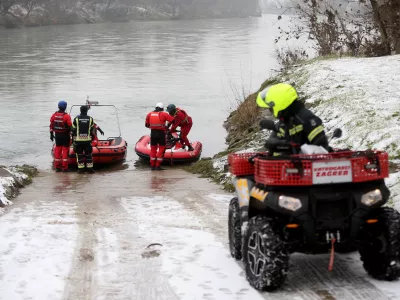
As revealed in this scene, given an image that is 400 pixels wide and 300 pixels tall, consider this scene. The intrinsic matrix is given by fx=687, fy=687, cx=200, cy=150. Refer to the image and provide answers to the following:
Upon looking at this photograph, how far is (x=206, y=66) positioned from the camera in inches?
1636

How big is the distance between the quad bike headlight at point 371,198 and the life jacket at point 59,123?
11528 mm

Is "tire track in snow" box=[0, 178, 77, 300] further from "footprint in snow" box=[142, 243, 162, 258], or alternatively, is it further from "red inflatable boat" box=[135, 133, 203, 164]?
"red inflatable boat" box=[135, 133, 203, 164]

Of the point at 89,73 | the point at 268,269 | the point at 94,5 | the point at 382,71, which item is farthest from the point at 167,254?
the point at 94,5

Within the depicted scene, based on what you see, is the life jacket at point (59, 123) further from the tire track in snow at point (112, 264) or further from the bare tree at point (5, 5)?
the bare tree at point (5, 5)

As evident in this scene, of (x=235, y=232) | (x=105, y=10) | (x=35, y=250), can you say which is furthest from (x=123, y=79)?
(x=105, y=10)

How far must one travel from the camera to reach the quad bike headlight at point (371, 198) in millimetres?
5375

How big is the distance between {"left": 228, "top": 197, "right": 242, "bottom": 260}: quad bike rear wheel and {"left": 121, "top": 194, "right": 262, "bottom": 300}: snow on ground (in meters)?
0.10

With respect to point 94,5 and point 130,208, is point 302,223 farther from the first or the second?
point 94,5

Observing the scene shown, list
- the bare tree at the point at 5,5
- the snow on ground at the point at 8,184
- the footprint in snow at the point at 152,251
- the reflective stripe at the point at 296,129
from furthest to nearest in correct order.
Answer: the bare tree at the point at 5,5
the snow on ground at the point at 8,184
the footprint in snow at the point at 152,251
the reflective stripe at the point at 296,129

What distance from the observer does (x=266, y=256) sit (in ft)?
17.5

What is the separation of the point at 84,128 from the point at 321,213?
36.3 feet

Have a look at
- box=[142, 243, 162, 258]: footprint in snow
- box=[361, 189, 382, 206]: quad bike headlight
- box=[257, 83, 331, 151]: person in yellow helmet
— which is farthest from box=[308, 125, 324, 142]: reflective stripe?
box=[142, 243, 162, 258]: footprint in snow

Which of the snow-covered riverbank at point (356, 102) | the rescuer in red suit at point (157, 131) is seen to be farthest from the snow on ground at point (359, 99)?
the rescuer in red suit at point (157, 131)

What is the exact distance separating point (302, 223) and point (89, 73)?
3558 cm
